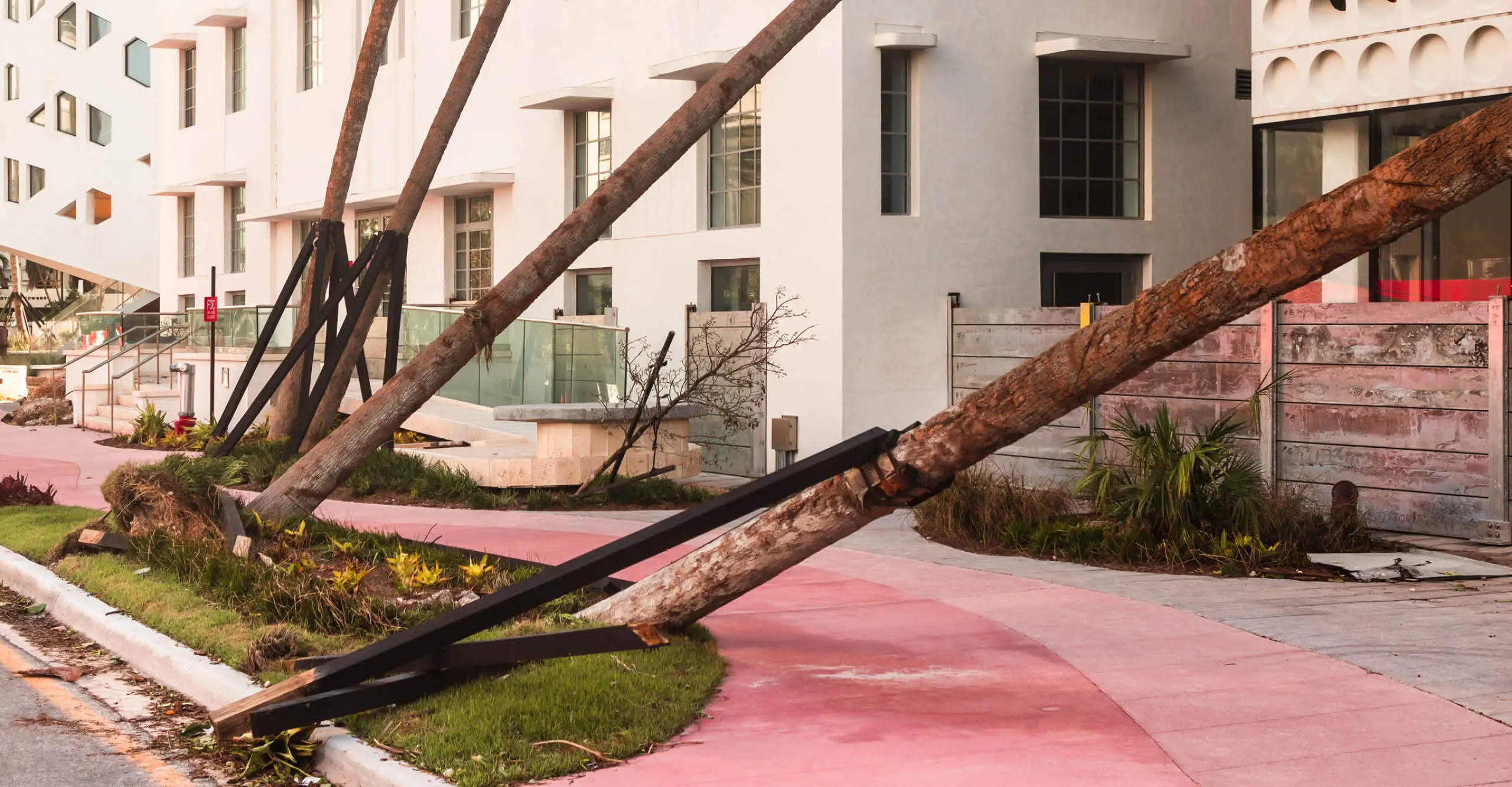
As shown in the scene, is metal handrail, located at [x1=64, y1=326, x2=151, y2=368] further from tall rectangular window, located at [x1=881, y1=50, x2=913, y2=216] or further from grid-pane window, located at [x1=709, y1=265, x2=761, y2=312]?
tall rectangular window, located at [x1=881, y1=50, x2=913, y2=216]

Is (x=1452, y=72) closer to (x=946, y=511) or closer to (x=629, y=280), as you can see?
(x=946, y=511)

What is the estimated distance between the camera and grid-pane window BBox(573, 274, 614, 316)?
24.0 m

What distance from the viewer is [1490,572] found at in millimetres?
11883

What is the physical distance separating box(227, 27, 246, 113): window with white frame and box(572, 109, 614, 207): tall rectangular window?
15873 millimetres

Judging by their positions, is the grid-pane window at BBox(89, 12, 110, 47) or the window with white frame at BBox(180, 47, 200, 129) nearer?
the window with white frame at BBox(180, 47, 200, 129)

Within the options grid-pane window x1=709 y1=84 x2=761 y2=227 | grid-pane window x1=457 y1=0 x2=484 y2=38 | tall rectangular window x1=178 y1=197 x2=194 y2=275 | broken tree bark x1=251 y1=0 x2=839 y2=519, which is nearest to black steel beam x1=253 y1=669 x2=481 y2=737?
broken tree bark x1=251 y1=0 x2=839 y2=519

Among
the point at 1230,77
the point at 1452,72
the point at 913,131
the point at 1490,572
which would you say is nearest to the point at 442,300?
the point at 913,131

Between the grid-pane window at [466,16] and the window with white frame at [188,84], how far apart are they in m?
14.6

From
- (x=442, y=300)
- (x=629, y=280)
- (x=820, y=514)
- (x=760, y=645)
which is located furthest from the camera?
(x=442, y=300)

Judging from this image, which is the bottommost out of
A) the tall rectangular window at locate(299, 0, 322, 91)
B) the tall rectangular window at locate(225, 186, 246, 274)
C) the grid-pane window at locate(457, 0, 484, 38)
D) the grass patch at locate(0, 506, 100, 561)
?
the grass patch at locate(0, 506, 100, 561)

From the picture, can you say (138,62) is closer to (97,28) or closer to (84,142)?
(97,28)

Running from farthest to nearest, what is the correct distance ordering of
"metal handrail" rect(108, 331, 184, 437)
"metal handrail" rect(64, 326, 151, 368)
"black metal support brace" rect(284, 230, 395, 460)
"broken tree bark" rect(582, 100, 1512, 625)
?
"metal handrail" rect(64, 326, 151, 368)
"metal handrail" rect(108, 331, 184, 437)
"black metal support brace" rect(284, 230, 395, 460)
"broken tree bark" rect(582, 100, 1512, 625)

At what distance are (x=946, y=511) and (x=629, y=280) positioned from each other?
32.1 ft

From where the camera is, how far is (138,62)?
55344mm
